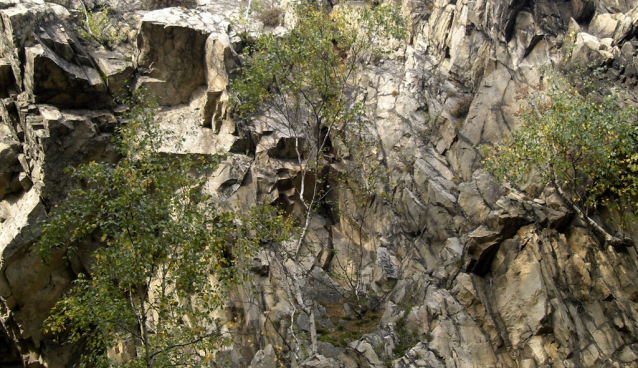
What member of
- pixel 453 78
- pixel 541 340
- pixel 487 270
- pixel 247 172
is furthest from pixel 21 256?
pixel 453 78

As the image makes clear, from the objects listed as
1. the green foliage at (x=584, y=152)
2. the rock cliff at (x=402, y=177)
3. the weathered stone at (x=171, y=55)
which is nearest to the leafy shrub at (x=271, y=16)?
the rock cliff at (x=402, y=177)

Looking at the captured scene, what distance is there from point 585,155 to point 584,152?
1.64 ft

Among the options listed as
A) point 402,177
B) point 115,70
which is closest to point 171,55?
point 115,70

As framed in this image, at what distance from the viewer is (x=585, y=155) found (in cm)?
1934

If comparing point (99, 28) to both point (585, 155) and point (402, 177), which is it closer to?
point (402, 177)

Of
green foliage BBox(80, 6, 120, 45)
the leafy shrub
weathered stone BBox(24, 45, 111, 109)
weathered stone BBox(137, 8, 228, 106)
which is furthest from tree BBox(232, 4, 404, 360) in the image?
green foliage BBox(80, 6, 120, 45)

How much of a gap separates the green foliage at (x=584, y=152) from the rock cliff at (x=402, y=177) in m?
1.38

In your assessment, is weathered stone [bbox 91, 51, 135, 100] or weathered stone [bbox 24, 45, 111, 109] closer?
weathered stone [bbox 24, 45, 111, 109]

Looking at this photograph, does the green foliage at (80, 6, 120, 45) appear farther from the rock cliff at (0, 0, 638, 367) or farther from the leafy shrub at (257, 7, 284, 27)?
the leafy shrub at (257, 7, 284, 27)

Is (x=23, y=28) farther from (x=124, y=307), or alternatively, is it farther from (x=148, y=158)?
(x=124, y=307)

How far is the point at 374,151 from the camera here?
1148 inches

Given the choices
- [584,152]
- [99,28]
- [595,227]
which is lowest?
[595,227]

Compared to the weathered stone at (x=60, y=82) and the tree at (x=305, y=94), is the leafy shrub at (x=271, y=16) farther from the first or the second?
the weathered stone at (x=60, y=82)

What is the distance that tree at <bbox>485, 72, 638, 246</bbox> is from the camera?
1816cm
